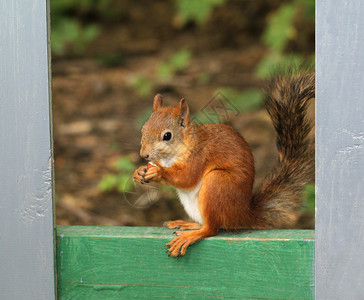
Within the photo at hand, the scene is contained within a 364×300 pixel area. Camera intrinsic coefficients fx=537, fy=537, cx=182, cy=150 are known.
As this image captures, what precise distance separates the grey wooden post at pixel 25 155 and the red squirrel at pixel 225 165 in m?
0.27

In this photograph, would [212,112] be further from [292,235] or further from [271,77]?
[292,235]

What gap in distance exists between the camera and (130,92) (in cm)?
428

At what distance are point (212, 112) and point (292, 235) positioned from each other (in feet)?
1.46

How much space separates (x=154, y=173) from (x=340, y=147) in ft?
1.61

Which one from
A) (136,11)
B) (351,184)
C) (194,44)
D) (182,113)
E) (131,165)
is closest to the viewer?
(351,184)

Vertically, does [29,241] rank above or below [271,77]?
below

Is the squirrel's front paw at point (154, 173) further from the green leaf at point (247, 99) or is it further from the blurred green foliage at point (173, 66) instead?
the blurred green foliage at point (173, 66)

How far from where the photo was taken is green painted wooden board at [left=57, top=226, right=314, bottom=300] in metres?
1.42

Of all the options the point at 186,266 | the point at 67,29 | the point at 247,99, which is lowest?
the point at 186,266

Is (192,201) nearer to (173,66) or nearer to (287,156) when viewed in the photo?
(287,156)

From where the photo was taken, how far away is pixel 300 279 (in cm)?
141

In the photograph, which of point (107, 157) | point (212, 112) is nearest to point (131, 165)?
point (107, 157)

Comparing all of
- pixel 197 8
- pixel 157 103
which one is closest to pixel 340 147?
pixel 157 103

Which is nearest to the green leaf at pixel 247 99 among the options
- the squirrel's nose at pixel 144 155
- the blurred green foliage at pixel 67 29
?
the blurred green foliage at pixel 67 29
